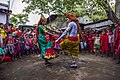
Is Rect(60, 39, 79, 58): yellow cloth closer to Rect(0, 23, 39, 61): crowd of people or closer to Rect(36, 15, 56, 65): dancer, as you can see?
Rect(36, 15, 56, 65): dancer

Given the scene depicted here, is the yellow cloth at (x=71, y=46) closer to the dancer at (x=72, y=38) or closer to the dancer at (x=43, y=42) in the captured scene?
the dancer at (x=72, y=38)

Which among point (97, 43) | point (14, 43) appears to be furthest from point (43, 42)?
point (97, 43)

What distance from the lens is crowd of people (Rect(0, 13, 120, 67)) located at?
670 centimetres

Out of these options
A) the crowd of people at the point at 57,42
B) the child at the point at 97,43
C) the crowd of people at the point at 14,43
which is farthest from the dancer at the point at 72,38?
the child at the point at 97,43

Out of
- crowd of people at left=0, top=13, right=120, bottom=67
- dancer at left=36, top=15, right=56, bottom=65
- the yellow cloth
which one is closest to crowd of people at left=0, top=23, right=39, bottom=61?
crowd of people at left=0, top=13, right=120, bottom=67

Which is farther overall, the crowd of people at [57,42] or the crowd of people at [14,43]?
the crowd of people at [14,43]

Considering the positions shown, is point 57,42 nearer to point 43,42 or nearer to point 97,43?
point 43,42

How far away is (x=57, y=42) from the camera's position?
6945 millimetres

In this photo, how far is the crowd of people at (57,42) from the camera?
6.70m

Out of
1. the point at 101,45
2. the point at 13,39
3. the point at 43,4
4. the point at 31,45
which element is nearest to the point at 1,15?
the point at 43,4

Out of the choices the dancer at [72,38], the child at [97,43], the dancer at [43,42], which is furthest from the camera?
the child at [97,43]

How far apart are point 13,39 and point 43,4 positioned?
8.34 metres

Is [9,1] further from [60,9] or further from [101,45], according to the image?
[101,45]

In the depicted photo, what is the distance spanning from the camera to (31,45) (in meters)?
11.6
